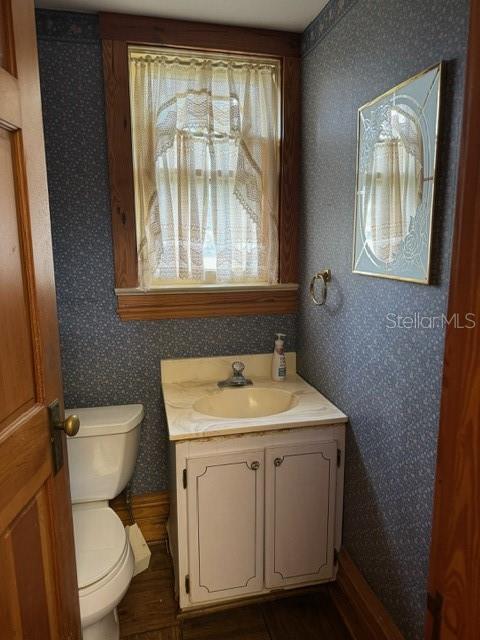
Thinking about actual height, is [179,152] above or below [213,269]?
above

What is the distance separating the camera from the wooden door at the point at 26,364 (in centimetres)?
82

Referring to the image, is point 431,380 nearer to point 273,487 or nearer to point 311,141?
point 273,487

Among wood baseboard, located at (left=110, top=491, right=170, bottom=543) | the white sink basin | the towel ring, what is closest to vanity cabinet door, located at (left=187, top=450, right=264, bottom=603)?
the white sink basin

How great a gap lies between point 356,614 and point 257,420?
823 millimetres

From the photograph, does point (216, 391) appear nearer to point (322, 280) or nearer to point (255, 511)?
point (255, 511)

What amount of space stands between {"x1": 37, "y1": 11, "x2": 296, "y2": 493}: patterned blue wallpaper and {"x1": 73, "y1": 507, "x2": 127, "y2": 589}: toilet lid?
49 cm

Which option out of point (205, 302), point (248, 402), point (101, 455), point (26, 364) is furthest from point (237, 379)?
point (26, 364)

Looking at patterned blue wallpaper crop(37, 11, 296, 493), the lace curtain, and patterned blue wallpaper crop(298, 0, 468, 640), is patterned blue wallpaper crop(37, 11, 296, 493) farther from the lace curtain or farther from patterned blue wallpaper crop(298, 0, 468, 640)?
patterned blue wallpaper crop(298, 0, 468, 640)

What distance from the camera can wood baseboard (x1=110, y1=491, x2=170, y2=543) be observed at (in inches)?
84.8

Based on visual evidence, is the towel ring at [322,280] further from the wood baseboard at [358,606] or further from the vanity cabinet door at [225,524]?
the wood baseboard at [358,606]

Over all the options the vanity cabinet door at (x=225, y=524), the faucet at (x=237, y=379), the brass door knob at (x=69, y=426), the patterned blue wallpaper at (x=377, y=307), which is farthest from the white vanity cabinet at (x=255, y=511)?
the brass door knob at (x=69, y=426)

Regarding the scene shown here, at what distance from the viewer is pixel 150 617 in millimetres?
1712

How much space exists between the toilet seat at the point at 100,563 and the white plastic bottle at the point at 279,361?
95cm

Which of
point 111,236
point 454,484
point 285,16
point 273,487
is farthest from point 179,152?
point 454,484
